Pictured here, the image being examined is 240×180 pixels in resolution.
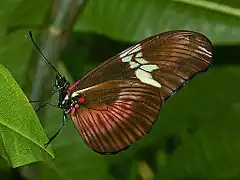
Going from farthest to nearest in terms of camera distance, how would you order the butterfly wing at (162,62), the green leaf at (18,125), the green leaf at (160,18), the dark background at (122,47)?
the green leaf at (160,18)
the dark background at (122,47)
the butterfly wing at (162,62)
the green leaf at (18,125)

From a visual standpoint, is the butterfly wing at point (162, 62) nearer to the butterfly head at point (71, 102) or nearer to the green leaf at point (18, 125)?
the butterfly head at point (71, 102)

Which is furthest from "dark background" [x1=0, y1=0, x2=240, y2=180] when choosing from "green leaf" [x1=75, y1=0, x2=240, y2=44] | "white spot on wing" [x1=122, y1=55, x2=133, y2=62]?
"white spot on wing" [x1=122, y1=55, x2=133, y2=62]

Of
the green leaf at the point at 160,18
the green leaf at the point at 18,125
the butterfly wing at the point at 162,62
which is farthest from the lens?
the green leaf at the point at 160,18

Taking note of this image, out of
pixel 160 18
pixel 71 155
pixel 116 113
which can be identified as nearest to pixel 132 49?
pixel 116 113

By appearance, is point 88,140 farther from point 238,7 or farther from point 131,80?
point 238,7

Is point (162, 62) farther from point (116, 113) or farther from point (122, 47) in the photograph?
point (122, 47)

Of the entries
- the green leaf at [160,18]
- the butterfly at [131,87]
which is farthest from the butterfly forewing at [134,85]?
the green leaf at [160,18]
